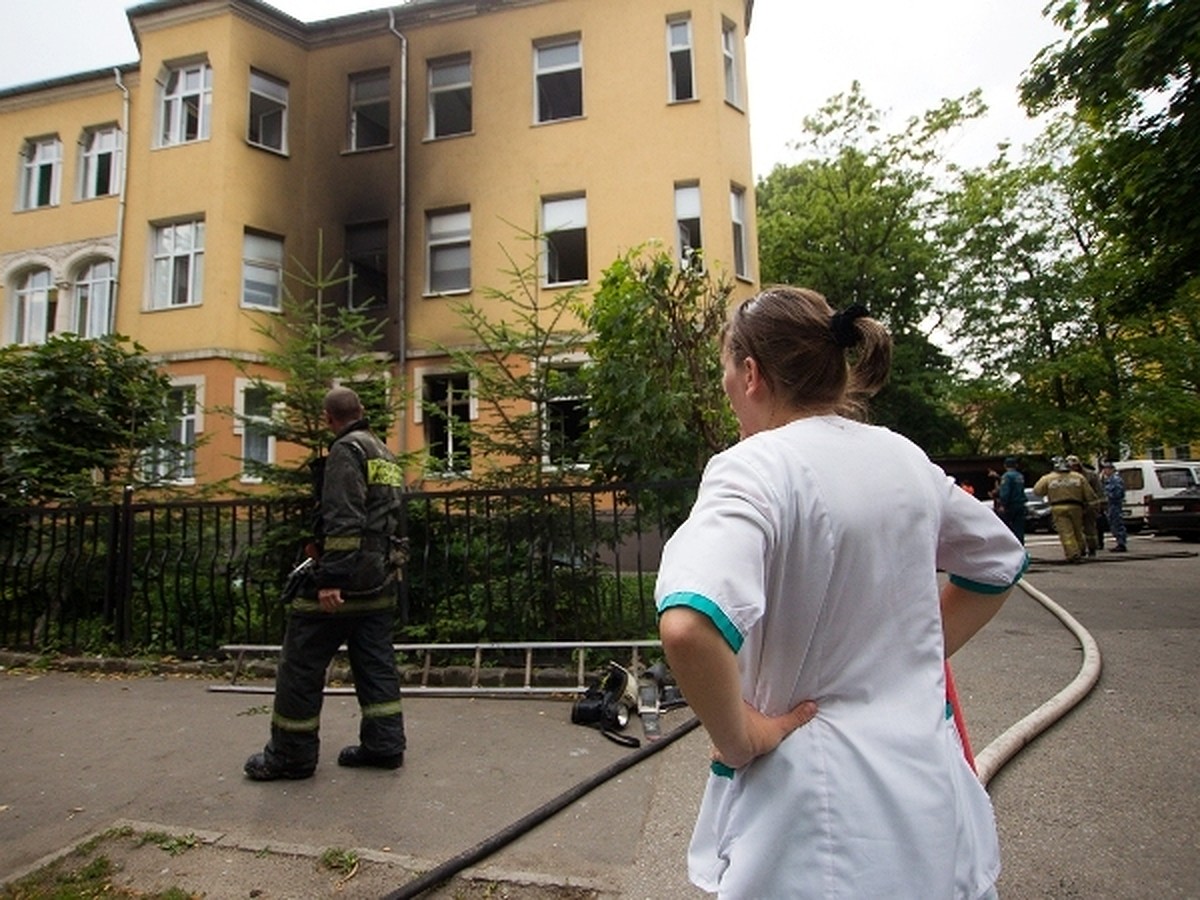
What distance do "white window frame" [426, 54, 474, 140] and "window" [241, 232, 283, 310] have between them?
4.55 meters

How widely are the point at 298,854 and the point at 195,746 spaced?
1925 mm

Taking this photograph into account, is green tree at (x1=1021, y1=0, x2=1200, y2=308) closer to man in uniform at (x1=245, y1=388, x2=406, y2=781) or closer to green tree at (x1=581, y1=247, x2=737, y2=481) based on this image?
green tree at (x1=581, y1=247, x2=737, y2=481)

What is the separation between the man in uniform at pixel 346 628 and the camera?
153 inches

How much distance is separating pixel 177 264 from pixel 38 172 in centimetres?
768

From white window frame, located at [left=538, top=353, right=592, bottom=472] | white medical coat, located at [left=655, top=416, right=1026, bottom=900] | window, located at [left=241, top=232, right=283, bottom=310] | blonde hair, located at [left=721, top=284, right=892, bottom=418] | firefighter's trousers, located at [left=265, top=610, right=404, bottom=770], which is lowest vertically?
firefighter's trousers, located at [left=265, top=610, right=404, bottom=770]

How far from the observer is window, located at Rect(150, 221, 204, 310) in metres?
16.5

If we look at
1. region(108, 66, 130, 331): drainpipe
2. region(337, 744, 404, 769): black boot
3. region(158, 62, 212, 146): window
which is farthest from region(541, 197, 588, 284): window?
region(337, 744, 404, 769): black boot

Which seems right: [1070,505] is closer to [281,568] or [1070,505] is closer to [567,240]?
[567,240]

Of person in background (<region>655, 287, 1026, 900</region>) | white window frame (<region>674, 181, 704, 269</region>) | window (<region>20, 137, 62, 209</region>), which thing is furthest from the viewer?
window (<region>20, 137, 62, 209</region>)

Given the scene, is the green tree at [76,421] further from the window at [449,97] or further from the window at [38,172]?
the window at [38,172]

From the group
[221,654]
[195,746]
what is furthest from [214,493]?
[195,746]

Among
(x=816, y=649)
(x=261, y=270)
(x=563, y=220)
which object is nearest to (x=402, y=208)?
(x=261, y=270)

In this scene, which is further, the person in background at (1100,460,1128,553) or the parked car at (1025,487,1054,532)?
the parked car at (1025,487,1054,532)

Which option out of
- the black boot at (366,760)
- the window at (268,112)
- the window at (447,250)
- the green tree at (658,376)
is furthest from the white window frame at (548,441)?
the window at (268,112)
